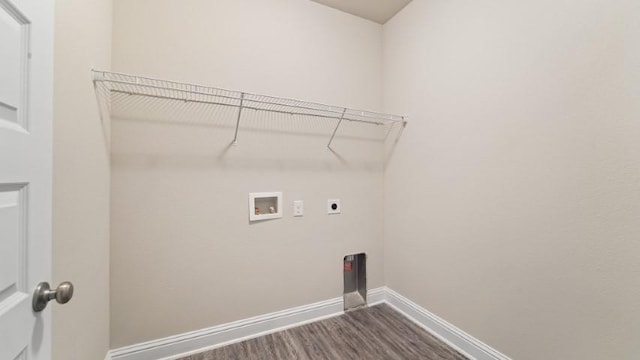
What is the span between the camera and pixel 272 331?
71.5 inches

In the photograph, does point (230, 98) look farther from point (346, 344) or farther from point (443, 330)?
point (443, 330)

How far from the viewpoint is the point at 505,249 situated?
139 cm

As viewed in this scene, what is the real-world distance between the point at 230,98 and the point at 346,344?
6.12 ft

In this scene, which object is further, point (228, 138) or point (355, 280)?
point (355, 280)

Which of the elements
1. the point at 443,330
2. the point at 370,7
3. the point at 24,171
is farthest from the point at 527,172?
the point at 24,171

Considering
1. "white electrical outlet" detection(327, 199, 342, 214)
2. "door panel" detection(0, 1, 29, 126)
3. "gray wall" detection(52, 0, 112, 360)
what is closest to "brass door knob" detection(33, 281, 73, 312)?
"gray wall" detection(52, 0, 112, 360)

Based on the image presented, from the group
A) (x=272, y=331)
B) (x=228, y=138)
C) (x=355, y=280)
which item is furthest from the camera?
(x=355, y=280)

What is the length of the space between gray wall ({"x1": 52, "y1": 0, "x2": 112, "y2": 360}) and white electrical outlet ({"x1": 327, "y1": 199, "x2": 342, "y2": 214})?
57.2 inches

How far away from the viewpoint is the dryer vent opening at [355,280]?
2.15 m

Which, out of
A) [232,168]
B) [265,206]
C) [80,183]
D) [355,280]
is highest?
[232,168]

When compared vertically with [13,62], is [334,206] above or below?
below

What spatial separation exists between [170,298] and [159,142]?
1007 mm

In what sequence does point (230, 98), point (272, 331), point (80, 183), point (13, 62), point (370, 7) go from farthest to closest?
point (370, 7), point (272, 331), point (230, 98), point (80, 183), point (13, 62)

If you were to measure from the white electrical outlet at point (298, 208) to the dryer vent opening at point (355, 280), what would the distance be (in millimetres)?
617
